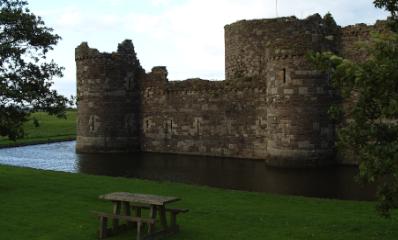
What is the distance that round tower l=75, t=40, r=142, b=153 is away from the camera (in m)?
35.1

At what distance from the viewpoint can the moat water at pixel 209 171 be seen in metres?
19.8

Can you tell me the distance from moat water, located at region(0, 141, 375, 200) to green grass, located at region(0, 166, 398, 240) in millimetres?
3018

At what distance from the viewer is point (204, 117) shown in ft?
107

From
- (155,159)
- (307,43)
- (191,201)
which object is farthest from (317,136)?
(191,201)

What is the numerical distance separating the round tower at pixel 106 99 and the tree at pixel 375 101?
28.0 meters

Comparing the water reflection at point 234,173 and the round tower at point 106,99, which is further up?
the round tower at point 106,99

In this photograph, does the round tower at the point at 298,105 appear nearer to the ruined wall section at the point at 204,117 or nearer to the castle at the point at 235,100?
the castle at the point at 235,100

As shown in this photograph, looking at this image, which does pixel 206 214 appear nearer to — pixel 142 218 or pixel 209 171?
pixel 142 218

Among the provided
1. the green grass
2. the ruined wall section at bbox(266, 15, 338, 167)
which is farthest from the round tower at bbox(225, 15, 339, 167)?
the green grass

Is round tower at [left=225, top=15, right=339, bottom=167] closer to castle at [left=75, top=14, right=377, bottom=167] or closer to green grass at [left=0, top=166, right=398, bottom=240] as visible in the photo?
castle at [left=75, top=14, right=377, bottom=167]

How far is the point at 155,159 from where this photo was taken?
30.9 metres

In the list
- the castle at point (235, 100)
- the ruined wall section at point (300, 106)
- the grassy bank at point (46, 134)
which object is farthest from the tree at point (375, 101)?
the grassy bank at point (46, 134)

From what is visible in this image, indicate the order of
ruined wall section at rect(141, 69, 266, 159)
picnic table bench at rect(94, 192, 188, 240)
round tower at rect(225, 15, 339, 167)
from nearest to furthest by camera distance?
1. picnic table bench at rect(94, 192, 188, 240)
2. round tower at rect(225, 15, 339, 167)
3. ruined wall section at rect(141, 69, 266, 159)

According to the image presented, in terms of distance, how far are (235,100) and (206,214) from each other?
17.6 meters
